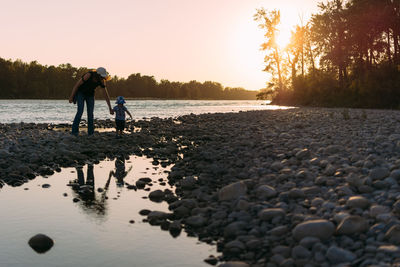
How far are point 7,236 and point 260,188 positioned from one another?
150 inches

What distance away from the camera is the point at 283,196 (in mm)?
5754

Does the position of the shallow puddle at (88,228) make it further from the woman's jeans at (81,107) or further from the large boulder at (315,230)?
the woman's jeans at (81,107)

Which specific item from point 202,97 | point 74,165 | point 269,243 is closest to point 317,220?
point 269,243

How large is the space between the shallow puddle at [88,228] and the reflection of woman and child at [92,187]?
2 centimetres

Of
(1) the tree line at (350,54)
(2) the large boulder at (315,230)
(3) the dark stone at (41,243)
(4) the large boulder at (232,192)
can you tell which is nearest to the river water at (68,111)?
(1) the tree line at (350,54)

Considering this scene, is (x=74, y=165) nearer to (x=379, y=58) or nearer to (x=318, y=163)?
(x=318, y=163)

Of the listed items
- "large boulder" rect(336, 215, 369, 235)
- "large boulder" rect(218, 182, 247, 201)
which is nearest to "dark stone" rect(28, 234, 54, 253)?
"large boulder" rect(218, 182, 247, 201)

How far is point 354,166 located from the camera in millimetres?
6801

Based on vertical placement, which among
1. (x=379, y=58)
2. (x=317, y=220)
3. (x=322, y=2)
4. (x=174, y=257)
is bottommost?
(x=174, y=257)

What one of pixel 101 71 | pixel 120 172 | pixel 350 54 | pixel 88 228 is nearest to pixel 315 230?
pixel 88 228

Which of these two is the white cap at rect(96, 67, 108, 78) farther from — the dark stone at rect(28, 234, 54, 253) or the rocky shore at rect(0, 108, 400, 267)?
the dark stone at rect(28, 234, 54, 253)

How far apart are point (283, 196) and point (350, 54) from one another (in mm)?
39942

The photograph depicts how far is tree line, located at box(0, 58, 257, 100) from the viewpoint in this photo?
114 meters

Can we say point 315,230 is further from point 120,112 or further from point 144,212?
point 120,112
